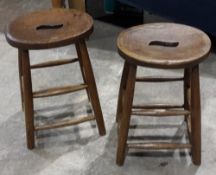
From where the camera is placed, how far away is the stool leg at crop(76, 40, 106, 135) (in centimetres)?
143

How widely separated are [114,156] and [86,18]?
59 cm

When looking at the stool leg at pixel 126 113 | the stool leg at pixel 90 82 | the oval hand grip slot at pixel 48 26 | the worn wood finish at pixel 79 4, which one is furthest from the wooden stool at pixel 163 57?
the worn wood finish at pixel 79 4

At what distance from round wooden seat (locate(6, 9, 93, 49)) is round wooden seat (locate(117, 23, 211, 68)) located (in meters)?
0.18

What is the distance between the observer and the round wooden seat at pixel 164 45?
1203mm

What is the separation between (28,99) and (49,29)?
0.29 m

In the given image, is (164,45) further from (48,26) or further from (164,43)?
(48,26)

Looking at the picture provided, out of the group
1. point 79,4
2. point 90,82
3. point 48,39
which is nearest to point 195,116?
point 90,82

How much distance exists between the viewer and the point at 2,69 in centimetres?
215

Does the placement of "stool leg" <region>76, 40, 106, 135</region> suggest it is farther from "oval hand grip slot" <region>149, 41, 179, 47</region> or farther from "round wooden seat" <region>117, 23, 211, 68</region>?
"oval hand grip slot" <region>149, 41, 179, 47</region>

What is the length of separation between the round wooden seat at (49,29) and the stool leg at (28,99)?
0.06m

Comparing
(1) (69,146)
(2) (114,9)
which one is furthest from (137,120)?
(2) (114,9)

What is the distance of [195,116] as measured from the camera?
1334mm

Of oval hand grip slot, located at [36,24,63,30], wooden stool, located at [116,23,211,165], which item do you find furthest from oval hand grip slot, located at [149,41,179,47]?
oval hand grip slot, located at [36,24,63,30]

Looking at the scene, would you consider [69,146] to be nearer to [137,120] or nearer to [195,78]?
[137,120]
